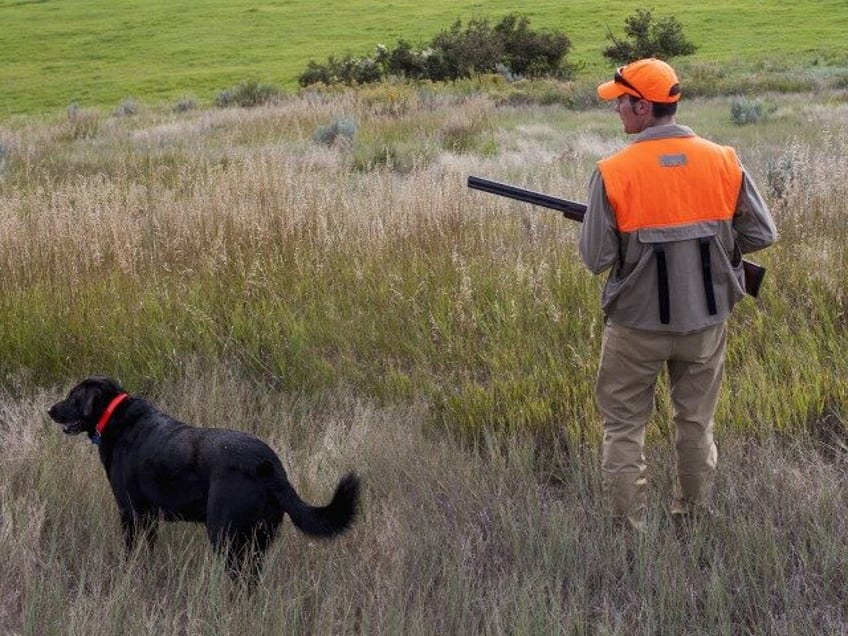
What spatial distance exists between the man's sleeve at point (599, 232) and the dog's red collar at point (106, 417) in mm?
2010

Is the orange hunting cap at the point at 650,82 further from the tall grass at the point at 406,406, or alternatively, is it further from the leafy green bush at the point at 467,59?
the leafy green bush at the point at 467,59

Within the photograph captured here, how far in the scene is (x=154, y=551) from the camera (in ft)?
13.5

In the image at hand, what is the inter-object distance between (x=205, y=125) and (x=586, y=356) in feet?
54.5

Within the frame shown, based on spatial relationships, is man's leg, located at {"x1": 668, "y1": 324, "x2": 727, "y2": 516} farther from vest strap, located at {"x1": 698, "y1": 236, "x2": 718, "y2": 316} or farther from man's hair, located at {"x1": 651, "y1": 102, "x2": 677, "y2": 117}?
man's hair, located at {"x1": 651, "y1": 102, "x2": 677, "y2": 117}

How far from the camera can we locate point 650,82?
3.92m

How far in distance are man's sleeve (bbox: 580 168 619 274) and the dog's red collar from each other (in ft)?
6.59

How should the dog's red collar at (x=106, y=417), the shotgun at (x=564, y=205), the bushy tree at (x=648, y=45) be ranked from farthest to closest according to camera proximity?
the bushy tree at (x=648, y=45), the shotgun at (x=564, y=205), the dog's red collar at (x=106, y=417)

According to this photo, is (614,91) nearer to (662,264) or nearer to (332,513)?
(662,264)

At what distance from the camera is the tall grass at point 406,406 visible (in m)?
3.56

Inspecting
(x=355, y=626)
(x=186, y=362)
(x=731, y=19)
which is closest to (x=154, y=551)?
(x=355, y=626)

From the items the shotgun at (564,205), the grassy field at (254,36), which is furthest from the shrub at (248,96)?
the shotgun at (564,205)

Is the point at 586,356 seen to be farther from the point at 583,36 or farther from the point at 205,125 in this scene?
the point at 583,36

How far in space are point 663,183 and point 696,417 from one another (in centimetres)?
97

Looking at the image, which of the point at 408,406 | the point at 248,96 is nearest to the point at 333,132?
the point at 408,406
